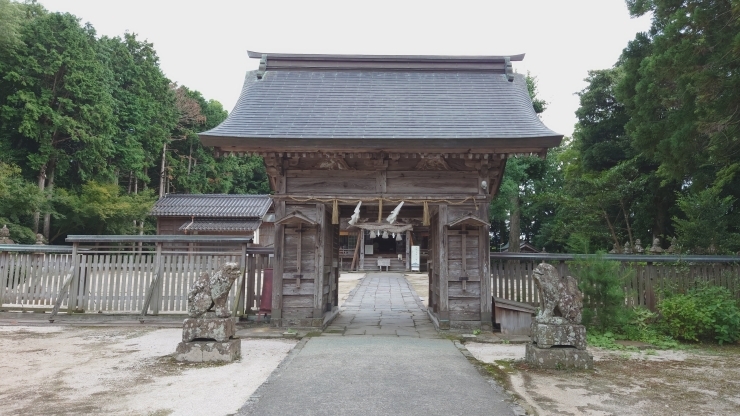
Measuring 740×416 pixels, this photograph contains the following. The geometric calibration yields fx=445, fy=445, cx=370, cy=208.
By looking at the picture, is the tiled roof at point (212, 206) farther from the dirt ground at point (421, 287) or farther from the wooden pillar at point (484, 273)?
the wooden pillar at point (484, 273)

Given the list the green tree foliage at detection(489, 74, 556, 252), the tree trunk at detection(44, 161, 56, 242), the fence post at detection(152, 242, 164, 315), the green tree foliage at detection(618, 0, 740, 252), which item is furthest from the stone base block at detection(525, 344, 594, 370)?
the tree trunk at detection(44, 161, 56, 242)

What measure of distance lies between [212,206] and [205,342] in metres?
23.4

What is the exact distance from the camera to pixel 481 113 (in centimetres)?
972

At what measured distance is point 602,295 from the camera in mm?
7988

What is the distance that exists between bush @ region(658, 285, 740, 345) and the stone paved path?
426 centimetres

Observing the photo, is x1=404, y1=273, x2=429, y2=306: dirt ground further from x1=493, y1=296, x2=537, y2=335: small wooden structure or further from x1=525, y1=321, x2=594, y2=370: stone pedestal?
x1=525, y1=321, x2=594, y2=370: stone pedestal

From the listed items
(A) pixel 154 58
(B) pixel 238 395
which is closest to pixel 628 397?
(B) pixel 238 395

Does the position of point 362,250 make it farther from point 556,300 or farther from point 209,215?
point 556,300

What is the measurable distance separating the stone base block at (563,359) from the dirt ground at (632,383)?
118 millimetres

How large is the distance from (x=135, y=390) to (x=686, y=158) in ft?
35.8

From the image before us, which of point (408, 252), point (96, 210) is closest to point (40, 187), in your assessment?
point (96, 210)

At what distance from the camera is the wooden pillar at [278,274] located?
29.2 ft

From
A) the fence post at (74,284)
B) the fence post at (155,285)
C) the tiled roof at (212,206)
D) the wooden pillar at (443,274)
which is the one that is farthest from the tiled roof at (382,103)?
the tiled roof at (212,206)

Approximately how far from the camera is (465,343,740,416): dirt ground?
442cm
